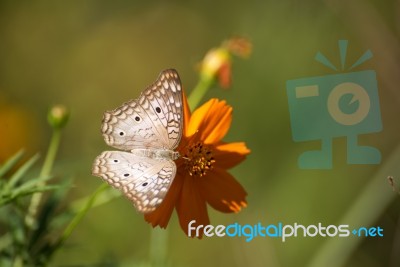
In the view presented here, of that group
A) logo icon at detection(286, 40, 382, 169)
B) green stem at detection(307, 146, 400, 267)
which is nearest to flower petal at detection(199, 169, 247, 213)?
logo icon at detection(286, 40, 382, 169)

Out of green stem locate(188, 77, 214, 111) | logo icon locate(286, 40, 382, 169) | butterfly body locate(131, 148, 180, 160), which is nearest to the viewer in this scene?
butterfly body locate(131, 148, 180, 160)

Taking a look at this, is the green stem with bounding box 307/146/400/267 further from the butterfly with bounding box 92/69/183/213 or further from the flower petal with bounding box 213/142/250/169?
the butterfly with bounding box 92/69/183/213

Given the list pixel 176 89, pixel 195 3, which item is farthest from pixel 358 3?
pixel 176 89

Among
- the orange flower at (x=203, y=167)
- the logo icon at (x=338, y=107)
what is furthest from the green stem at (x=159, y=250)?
the logo icon at (x=338, y=107)

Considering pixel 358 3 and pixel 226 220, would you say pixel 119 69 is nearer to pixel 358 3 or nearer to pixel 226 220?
pixel 226 220

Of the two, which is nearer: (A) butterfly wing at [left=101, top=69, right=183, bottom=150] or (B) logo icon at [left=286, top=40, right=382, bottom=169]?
(A) butterfly wing at [left=101, top=69, right=183, bottom=150]

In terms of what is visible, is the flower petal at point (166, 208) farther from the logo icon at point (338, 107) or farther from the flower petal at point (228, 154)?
the logo icon at point (338, 107)

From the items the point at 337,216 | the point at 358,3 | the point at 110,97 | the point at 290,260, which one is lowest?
the point at 290,260
